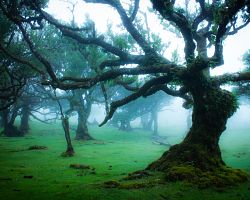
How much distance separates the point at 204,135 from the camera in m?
15.6

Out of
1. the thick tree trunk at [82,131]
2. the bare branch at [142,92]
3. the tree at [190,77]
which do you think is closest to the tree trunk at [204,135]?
the tree at [190,77]

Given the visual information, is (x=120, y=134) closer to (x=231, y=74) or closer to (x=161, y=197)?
(x=231, y=74)

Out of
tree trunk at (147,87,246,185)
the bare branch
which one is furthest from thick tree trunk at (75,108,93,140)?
tree trunk at (147,87,246,185)

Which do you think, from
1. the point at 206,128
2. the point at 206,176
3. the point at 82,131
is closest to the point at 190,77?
the point at 206,128

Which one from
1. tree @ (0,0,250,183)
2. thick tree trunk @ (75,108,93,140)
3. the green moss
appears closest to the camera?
the green moss

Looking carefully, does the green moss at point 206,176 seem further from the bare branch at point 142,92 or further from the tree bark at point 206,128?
the bare branch at point 142,92

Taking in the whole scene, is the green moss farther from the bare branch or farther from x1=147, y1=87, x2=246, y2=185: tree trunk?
the bare branch

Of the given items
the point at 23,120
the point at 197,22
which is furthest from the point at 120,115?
the point at 197,22

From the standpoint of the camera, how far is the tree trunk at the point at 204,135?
14.6 meters

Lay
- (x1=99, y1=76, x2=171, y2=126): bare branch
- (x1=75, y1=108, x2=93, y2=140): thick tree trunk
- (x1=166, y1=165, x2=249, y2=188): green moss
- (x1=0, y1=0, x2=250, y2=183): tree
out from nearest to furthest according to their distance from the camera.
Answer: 1. (x1=166, y1=165, x2=249, y2=188): green moss
2. (x1=0, y1=0, x2=250, y2=183): tree
3. (x1=99, y1=76, x2=171, y2=126): bare branch
4. (x1=75, y1=108, x2=93, y2=140): thick tree trunk

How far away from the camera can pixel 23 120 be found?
54656 mm

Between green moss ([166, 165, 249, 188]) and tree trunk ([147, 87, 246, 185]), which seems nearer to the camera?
green moss ([166, 165, 249, 188])

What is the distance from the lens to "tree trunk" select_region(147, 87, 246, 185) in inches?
576

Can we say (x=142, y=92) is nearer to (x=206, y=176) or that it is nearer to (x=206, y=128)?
(x=206, y=128)
